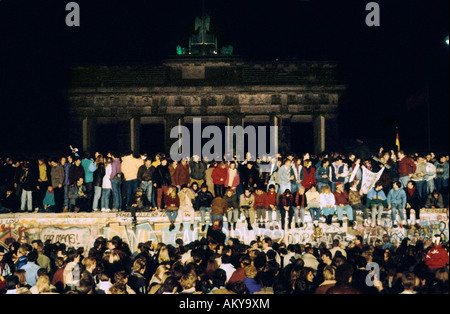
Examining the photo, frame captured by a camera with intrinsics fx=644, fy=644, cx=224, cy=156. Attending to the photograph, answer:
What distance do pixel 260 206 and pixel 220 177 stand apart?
6.58ft

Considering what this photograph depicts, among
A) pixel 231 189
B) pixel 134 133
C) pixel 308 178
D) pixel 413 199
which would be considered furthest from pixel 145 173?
pixel 134 133

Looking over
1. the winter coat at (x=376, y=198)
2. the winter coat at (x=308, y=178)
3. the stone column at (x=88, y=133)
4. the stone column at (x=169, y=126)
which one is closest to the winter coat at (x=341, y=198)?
the winter coat at (x=376, y=198)

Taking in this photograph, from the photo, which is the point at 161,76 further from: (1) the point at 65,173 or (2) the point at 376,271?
(2) the point at 376,271

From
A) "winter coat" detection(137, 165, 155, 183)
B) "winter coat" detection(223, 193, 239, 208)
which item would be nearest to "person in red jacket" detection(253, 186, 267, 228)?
"winter coat" detection(223, 193, 239, 208)

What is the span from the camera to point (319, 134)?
114 ft

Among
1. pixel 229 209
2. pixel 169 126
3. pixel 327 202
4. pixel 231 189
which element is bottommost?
pixel 229 209

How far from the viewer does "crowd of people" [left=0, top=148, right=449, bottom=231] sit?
22.0 meters

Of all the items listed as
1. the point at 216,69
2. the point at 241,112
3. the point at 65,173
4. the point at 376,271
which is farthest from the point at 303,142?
the point at 376,271

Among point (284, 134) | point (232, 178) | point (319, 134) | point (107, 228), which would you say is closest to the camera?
point (107, 228)

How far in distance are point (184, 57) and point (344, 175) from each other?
1532 cm

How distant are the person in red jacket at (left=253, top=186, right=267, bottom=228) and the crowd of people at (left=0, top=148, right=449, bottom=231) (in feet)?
0.11

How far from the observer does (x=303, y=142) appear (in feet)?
119

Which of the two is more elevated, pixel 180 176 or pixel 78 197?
pixel 180 176

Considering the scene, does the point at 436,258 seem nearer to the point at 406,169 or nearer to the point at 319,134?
the point at 406,169
